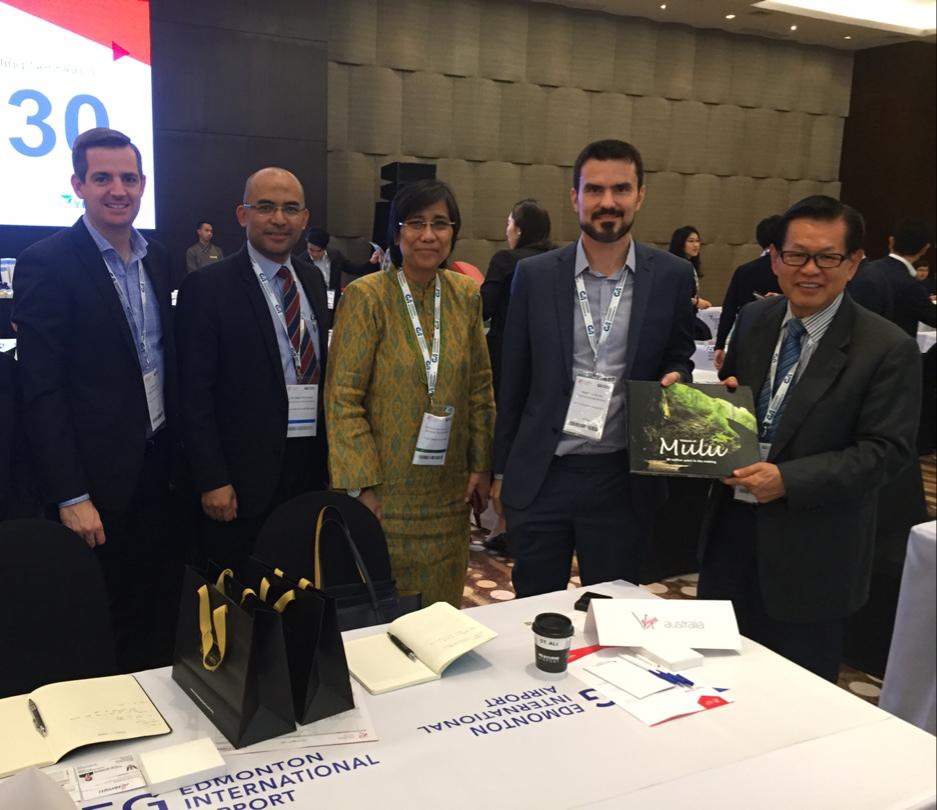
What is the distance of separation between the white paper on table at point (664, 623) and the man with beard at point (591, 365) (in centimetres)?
57

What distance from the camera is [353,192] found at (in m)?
9.80

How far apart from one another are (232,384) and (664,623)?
1.46 metres

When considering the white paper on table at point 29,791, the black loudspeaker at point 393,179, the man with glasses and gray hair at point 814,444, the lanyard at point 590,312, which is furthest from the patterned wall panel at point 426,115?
the white paper on table at point 29,791

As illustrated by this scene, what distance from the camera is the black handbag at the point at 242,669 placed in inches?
54.0

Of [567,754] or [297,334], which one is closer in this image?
[567,754]

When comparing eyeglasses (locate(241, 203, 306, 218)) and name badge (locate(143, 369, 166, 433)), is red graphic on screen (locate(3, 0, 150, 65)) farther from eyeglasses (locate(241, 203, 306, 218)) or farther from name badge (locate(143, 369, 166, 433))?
name badge (locate(143, 369, 166, 433))

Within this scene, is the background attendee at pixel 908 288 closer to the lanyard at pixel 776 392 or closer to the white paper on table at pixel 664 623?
the lanyard at pixel 776 392

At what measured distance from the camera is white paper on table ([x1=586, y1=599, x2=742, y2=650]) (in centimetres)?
173

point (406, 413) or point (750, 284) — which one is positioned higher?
point (750, 284)

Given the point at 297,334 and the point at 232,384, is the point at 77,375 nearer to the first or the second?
the point at 232,384

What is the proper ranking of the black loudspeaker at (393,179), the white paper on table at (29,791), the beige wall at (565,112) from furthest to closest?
the beige wall at (565,112) < the black loudspeaker at (393,179) < the white paper on table at (29,791)

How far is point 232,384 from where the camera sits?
2.55 metres

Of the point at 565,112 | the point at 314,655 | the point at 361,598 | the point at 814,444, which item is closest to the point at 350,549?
the point at 361,598

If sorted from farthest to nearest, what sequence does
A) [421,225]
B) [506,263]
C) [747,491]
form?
[506,263] → [421,225] → [747,491]
